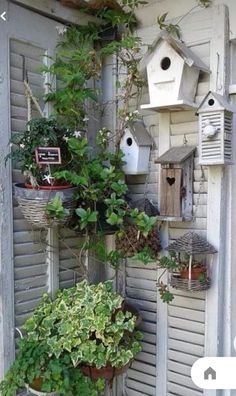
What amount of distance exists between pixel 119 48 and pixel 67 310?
4.43 ft

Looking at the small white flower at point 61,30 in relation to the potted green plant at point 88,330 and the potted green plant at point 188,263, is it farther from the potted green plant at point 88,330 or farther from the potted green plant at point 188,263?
the potted green plant at point 88,330

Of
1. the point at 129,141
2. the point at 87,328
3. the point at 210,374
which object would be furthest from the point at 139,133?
the point at 210,374

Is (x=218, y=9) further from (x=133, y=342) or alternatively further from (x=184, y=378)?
(x=184, y=378)

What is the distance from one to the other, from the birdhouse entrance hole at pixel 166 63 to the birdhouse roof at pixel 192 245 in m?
0.81

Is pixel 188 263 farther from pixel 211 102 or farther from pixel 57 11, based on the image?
pixel 57 11

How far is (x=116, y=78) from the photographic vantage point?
223cm

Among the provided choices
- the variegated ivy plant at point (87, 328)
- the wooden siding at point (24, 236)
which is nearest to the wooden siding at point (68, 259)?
the wooden siding at point (24, 236)

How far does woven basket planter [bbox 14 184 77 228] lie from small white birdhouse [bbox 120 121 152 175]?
1.29 feet

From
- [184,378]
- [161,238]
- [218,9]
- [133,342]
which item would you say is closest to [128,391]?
[184,378]

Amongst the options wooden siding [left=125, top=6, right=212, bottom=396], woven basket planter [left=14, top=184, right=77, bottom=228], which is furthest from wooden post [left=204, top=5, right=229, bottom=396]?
woven basket planter [left=14, top=184, right=77, bottom=228]

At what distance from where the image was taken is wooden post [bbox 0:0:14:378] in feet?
5.88

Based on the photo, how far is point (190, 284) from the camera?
1.84 metres

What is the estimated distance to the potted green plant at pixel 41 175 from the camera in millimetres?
1731

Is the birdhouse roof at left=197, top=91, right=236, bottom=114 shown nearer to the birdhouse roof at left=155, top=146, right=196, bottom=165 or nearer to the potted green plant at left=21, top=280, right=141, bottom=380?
the birdhouse roof at left=155, top=146, right=196, bottom=165
